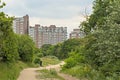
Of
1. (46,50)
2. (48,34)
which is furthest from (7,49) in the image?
(48,34)

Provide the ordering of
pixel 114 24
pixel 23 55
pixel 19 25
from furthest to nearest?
pixel 19 25, pixel 23 55, pixel 114 24

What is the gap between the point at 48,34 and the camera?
566 feet

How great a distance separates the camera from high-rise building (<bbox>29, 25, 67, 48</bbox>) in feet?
543

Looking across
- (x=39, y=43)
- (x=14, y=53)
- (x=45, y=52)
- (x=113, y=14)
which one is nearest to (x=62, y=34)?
(x=39, y=43)

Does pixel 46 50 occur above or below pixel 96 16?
below

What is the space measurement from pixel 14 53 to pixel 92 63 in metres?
12.3

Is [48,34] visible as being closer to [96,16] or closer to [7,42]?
[7,42]

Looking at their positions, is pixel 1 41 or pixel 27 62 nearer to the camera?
pixel 1 41

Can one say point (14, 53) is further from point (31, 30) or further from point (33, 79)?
point (31, 30)

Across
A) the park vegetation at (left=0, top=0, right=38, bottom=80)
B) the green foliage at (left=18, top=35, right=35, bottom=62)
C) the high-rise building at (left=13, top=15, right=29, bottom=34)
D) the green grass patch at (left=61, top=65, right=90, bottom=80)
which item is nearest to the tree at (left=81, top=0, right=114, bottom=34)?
the green grass patch at (left=61, top=65, right=90, bottom=80)

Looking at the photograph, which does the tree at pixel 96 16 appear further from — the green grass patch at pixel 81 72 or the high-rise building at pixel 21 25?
the high-rise building at pixel 21 25

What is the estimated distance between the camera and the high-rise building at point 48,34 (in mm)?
165625

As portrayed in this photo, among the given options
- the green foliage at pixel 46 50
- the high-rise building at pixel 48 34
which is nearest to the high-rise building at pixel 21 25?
the green foliage at pixel 46 50

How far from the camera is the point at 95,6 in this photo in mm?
33031
